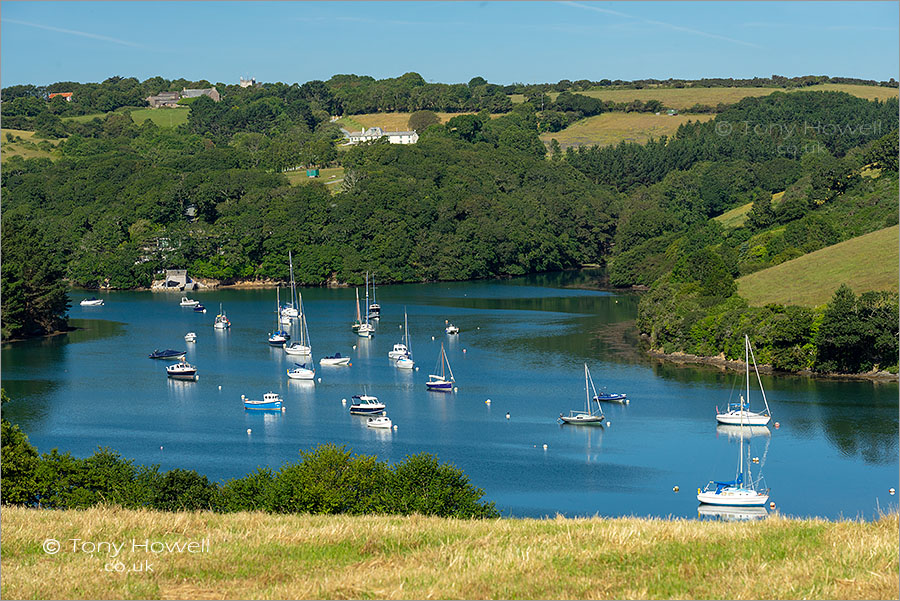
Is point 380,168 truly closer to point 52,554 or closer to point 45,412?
point 45,412

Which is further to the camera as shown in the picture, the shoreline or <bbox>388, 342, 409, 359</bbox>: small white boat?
<bbox>388, 342, 409, 359</bbox>: small white boat

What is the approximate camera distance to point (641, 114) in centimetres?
19662

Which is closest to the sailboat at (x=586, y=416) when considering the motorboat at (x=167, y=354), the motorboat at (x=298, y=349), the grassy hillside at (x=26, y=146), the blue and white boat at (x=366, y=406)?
the blue and white boat at (x=366, y=406)

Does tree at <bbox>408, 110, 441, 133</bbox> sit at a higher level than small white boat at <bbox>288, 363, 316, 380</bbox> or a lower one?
higher

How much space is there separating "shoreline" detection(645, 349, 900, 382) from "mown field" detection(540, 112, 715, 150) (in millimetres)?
112705

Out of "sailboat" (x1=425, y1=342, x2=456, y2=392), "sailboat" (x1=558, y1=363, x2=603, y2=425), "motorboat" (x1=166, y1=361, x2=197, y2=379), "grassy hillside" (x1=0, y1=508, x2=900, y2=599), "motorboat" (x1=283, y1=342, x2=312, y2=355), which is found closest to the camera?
"grassy hillside" (x1=0, y1=508, x2=900, y2=599)

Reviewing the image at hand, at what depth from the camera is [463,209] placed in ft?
436

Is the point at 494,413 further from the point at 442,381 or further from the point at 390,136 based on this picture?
the point at 390,136

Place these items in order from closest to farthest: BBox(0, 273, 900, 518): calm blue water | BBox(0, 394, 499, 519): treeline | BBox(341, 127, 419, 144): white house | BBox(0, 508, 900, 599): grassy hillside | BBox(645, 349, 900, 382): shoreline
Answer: BBox(0, 508, 900, 599): grassy hillside → BBox(0, 394, 499, 519): treeline → BBox(0, 273, 900, 518): calm blue water → BBox(645, 349, 900, 382): shoreline → BBox(341, 127, 419, 144): white house

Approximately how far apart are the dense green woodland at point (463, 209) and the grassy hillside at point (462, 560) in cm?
5599

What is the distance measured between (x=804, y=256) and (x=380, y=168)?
67.3m

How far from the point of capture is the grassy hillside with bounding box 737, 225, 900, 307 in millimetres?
75188

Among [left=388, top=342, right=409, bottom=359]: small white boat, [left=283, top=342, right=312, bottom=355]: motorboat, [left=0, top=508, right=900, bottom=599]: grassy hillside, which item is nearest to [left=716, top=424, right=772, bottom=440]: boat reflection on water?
[left=388, top=342, right=409, bottom=359]: small white boat

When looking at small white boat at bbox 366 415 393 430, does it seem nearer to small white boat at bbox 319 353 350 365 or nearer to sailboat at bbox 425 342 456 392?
sailboat at bbox 425 342 456 392
